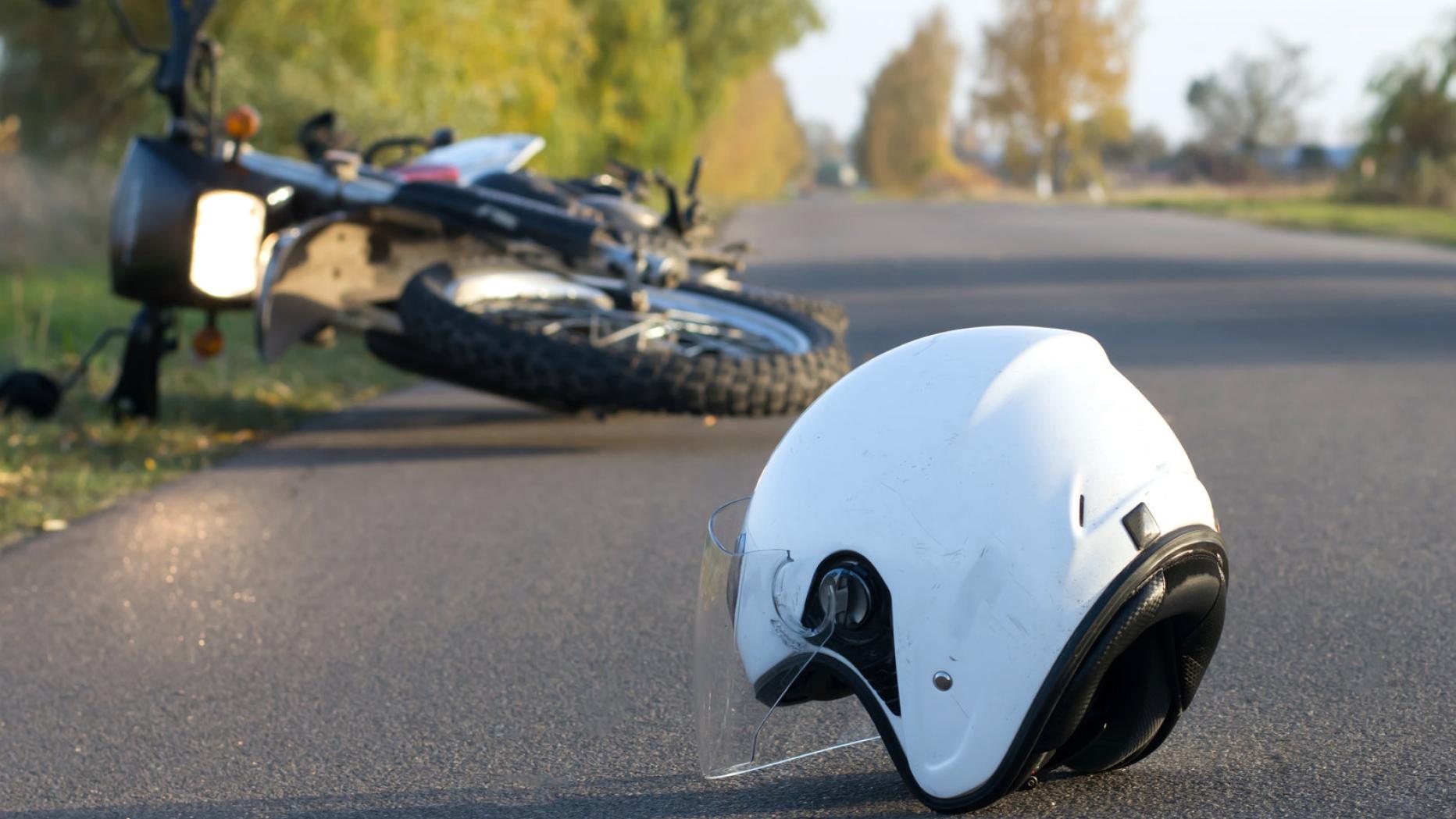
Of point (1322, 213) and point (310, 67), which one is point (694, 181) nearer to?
point (310, 67)

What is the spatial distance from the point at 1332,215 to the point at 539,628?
107ft

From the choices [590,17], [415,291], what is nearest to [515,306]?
[415,291]

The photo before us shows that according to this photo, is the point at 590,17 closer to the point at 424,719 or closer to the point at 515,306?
the point at 515,306

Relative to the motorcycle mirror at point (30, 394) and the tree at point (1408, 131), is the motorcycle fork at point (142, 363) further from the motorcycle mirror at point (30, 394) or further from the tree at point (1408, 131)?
the tree at point (1408, 131)

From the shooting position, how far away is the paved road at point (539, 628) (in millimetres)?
2967

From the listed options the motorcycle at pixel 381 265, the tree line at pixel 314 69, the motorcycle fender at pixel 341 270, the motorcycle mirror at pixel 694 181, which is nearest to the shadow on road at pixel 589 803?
the motorcycle at pixel 381 265

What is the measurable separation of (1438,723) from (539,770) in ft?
5.74

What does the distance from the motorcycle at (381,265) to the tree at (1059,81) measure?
253ft

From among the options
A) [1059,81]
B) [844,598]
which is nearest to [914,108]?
[1059,81]

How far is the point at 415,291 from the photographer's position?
6230 mm

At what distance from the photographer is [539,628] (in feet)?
13.4

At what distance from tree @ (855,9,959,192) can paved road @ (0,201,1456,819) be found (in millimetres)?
105381

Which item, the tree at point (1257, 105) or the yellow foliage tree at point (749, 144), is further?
the tree at point (1257, 105)

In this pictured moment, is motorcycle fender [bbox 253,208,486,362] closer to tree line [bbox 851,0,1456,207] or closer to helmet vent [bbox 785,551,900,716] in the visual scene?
helmet vent [bbox 785,551,900,716]
